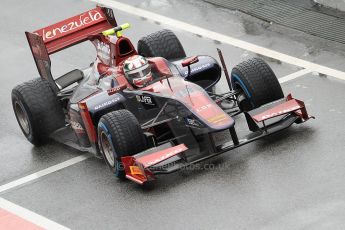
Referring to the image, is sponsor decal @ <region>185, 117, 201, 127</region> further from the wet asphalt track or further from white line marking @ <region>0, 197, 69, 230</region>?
white line marking @ <region>0, 197, 69, 230</region>

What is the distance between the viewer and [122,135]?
1788 centimetres

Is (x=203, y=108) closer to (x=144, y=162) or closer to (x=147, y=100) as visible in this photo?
(x=147, y=100)

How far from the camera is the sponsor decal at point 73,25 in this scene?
833 inches

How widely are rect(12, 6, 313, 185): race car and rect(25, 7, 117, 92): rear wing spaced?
0.02 meters

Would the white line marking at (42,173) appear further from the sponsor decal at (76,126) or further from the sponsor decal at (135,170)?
the sponsor decal at (135,170)

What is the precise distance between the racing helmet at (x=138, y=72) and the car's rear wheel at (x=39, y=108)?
5.85 feet

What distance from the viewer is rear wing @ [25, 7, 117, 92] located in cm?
2100

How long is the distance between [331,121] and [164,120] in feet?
9.21

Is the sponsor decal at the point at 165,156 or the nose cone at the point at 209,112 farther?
the nose cone at the point at 209,112

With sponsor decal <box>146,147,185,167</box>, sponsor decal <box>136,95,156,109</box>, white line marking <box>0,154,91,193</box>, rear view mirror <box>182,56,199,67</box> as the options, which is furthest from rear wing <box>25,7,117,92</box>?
sponsor decal <box>146,147,185,167</box>

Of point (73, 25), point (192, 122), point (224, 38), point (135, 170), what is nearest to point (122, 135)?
point (135, 170)

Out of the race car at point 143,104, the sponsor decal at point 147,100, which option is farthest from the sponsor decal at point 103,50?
the sponsor decal at point 147,100

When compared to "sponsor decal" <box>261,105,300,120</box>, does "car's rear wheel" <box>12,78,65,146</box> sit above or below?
above

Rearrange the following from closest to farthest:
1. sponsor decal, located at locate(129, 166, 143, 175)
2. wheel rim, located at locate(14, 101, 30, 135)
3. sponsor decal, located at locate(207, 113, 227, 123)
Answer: sponsor decal, located at locate(129, 166, 143, 175) → sponsor decal, located at locate(207, 113, 227, 123) → wheel rim, located at locate(14, 101, 30, 135)
